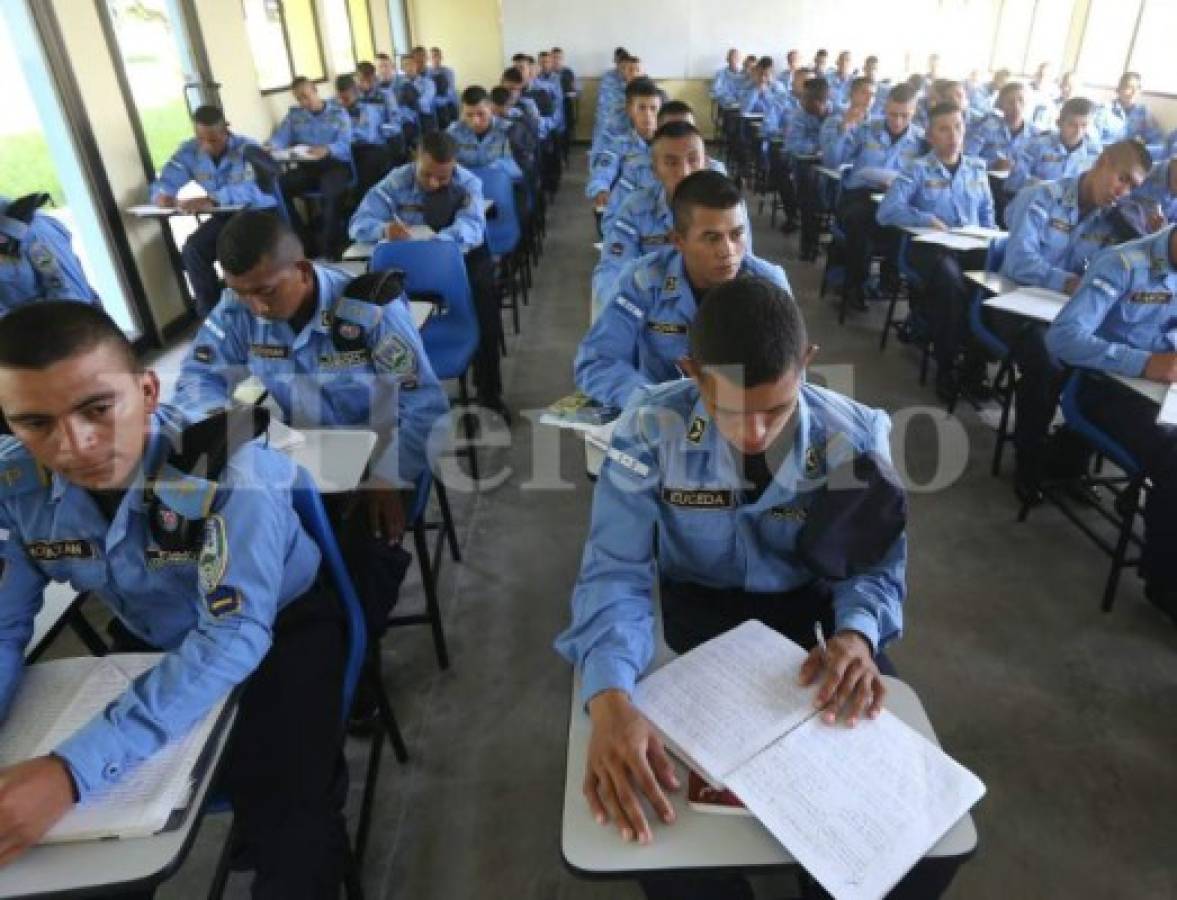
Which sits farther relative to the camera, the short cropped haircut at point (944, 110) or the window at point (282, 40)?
the window at point (282, 40)

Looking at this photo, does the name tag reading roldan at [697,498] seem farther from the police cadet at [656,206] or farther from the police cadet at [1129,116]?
the police cadet at [1129,116]

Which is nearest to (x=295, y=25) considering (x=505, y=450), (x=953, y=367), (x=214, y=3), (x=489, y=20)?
(x=214, y=3)

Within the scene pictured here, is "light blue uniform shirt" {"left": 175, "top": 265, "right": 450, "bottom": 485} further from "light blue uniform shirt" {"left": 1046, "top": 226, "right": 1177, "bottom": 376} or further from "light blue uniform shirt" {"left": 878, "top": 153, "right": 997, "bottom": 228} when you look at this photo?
"light blue uniform shirt" {"left": 878, "top": 153, "right": 997, "bottom": 228}

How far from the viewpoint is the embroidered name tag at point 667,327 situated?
84.0 inches

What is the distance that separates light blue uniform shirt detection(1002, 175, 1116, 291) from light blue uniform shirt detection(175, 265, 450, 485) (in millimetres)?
2418

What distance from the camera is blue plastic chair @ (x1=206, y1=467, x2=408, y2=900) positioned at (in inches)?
46.7

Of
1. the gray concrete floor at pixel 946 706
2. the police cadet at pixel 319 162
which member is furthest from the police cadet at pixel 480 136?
the gray concrete floor at pixel 946 706

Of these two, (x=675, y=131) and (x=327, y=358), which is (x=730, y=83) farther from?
(x=327, y=358)

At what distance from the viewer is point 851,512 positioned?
3.71ft

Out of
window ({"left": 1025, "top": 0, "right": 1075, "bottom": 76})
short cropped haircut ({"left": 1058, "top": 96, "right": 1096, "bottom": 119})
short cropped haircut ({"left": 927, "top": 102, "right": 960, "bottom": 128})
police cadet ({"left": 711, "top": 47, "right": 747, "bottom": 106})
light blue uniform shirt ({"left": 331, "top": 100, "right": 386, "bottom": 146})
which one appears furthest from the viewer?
police cadet ({"left": 711, "top": 47, "right": 747, "bottom": 106})

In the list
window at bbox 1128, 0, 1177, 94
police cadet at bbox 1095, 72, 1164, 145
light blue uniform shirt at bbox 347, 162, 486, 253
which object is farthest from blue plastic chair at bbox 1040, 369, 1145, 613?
window at bbox 1128, 0, 1177, 94

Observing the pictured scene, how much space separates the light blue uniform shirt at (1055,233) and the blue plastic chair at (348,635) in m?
2.87

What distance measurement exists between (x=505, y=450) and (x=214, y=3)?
4.62 meters

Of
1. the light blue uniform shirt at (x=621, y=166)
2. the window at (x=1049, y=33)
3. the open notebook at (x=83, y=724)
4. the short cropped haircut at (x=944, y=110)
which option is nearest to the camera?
the open notebook at (x=83, y=724)
